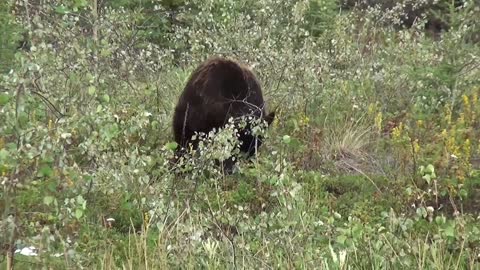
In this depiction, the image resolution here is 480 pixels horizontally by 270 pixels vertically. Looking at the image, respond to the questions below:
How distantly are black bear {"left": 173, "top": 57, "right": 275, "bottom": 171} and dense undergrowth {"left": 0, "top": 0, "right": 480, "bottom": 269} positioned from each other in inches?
12.4

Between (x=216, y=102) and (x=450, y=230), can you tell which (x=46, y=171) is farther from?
(x=216, y=102)

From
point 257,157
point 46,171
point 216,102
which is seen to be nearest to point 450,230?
point 46,171

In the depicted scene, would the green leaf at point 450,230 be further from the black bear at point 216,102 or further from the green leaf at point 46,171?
the black bear at point 216,102

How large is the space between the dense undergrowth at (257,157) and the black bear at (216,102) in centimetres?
32

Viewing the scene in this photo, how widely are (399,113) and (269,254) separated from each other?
4409mm

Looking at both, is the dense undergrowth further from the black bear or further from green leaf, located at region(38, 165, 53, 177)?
the black bear

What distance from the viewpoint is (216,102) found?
6781 millimetres

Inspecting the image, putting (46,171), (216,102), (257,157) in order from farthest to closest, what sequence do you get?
(216,102) < (257,157) < (46,171)

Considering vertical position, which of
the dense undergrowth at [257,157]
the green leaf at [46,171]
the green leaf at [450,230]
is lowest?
the dense undergrowth at [257,157]

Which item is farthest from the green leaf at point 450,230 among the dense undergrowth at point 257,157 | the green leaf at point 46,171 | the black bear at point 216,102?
the black bear at point 216,102

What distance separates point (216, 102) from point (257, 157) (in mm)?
820

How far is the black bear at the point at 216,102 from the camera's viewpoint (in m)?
6.77

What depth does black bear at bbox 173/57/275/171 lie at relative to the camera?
267 inches

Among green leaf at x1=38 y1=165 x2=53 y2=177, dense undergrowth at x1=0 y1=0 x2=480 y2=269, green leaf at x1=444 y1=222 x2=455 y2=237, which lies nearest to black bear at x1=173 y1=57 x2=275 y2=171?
dense undergrowth at x1=0 y1=0 x2=480 y2=269
